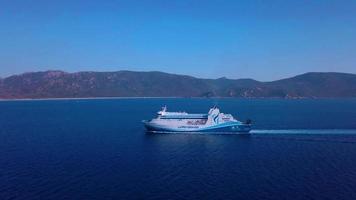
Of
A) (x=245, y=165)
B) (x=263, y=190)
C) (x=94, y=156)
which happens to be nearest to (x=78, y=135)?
(x=94, y=156)

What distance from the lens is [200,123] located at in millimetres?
110750

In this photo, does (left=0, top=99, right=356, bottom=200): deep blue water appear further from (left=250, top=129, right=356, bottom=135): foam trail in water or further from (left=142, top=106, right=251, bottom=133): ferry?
(left=142, top=106, right=251, bottom=133): ferry

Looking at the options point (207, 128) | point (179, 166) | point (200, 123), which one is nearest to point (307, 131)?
point (207, 128)

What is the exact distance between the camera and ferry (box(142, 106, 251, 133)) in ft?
351

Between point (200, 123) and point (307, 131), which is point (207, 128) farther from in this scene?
point (307, 131)

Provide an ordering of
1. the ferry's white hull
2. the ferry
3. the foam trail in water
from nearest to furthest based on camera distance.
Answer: the foam trail in water → the ferry's white hull → the ferry

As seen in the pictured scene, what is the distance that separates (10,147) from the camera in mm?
84562

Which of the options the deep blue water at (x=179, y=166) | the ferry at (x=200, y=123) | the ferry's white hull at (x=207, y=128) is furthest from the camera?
the ferry at (x=200, y=123)

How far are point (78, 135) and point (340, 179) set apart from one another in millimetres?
71726

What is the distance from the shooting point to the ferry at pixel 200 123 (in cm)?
10706

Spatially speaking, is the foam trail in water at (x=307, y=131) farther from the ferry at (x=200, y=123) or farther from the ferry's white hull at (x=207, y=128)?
the ferry at (x=200, y=123)

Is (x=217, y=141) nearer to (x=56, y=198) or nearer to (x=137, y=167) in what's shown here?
(x=137, y=167)

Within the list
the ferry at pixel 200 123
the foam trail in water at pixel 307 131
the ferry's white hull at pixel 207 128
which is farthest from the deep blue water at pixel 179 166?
the ferry at pixel 200 123

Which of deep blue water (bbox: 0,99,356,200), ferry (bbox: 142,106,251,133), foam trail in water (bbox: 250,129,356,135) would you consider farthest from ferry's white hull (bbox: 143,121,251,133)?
foam trail in water (bbox: 250,129,356,135)
